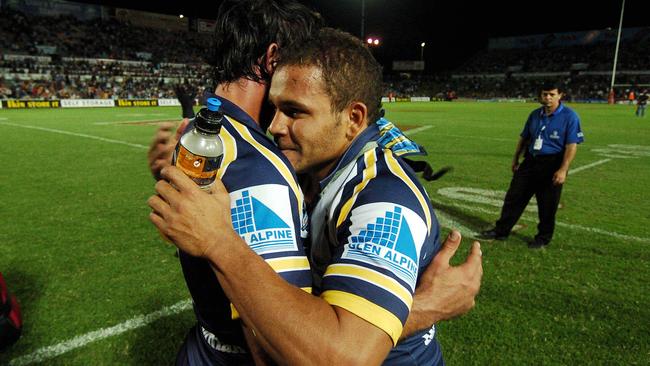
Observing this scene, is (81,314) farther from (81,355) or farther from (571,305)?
(571,305)

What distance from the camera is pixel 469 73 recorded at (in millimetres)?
79562

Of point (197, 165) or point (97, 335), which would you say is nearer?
point (197, 165)

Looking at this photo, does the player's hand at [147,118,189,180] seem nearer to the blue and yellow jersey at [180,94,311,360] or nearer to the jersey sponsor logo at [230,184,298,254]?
the blue and yellow jersey at [180,94,311,360]

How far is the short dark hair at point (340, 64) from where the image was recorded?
1656 millimetres

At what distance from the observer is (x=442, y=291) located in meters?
1.60

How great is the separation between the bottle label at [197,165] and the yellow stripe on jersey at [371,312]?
0.51m

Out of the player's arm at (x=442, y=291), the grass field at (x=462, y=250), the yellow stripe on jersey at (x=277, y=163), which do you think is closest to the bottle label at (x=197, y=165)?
Result: the yellow stripe on jersey at (x=277, y=163)

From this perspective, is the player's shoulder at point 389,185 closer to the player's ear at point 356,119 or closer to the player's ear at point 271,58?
the player's ear at point 356,119

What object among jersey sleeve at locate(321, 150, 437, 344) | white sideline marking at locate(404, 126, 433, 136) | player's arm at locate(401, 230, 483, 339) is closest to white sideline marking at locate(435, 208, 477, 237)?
player's arm at locate(401, 230, 483, 339)

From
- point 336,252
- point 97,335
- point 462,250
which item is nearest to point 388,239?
point 336,252

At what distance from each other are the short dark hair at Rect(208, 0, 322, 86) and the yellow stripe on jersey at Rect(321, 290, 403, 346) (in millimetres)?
1120

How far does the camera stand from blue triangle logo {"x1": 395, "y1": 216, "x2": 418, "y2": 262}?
123 centimetres

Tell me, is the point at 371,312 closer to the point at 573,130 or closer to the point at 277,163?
the point at 277,163

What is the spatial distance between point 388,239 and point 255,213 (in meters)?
0.43
